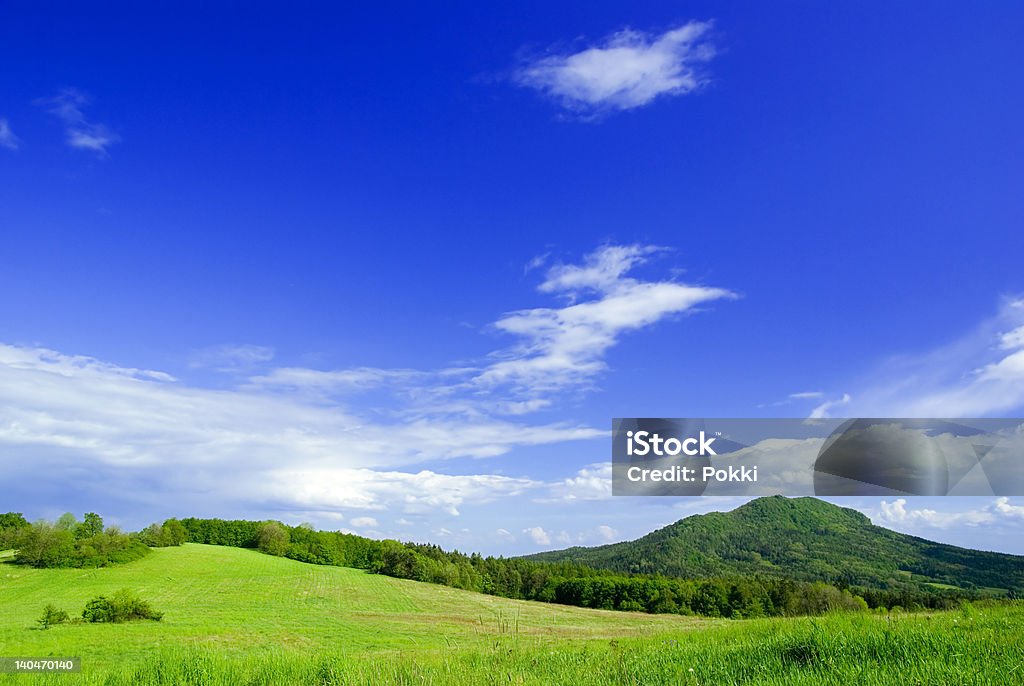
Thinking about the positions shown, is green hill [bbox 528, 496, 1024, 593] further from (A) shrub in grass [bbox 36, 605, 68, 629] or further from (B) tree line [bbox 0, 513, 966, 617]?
(A) shrub in grass [bbox 36, 605, 68, 629]

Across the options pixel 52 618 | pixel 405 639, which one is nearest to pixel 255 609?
pixel 52 618

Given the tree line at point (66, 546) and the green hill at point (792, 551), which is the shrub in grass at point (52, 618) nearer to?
the tree line at point (66, 546)

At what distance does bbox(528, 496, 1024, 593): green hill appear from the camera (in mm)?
84375

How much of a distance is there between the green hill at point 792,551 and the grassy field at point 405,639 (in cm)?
3629

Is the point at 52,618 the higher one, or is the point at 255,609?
the point at 52,618

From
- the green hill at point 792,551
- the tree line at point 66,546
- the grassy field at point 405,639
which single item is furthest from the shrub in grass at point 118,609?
the green hill at point 792,551

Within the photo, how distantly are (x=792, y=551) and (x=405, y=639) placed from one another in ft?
316

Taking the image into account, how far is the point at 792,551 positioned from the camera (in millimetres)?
120938

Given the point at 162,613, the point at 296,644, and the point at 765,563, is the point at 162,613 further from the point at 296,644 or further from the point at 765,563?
the point at 765,563

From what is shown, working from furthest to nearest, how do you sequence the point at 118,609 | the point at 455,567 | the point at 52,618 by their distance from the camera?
1. the point at 455,567
2. the point at 118,609
3. the point at 52,618

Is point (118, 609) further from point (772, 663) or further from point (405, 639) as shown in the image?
point (772, 663)

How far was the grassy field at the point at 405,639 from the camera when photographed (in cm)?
713

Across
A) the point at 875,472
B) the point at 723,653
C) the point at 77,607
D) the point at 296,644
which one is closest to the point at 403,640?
the point at 296,644

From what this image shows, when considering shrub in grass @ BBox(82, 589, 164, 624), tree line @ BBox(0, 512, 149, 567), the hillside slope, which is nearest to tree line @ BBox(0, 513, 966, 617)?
tree line @ BBox(0, 512, 149, 567)
